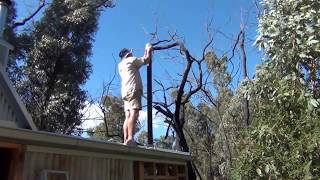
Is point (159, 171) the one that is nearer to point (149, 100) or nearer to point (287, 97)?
point (149, 100)

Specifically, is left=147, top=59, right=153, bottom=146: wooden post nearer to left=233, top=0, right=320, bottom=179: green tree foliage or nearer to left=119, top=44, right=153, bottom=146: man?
left=119, top=44, right=153, bottom=146: man

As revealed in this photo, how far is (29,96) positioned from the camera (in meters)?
14.6

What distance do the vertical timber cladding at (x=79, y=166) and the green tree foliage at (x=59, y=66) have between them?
335 inches

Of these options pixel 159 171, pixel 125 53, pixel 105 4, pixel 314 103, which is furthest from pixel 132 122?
pixel 105 4

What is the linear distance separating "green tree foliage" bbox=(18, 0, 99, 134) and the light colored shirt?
8029 mm

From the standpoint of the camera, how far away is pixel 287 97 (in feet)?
17.7

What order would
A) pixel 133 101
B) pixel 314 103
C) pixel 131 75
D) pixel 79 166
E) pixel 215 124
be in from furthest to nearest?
1. pixel 215 124
2. pixel 131 75
3. pixel 133 101
4. pixel 79 166
5. pixel 314 103

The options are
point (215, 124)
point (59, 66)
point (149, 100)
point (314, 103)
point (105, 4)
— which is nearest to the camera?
point (314, 103)

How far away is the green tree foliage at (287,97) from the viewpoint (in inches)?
198

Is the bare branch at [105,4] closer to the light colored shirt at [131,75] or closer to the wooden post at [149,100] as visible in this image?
the wooden post at [149,100]

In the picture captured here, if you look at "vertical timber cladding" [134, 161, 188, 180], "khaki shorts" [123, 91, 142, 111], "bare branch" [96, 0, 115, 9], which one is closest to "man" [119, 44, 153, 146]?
"khaki shorts" [123, 91, 142, 111]

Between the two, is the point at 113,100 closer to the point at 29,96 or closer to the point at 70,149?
the point at 29,96

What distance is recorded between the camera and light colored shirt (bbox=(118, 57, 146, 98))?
21.3ft

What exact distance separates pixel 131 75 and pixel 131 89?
227 mm
